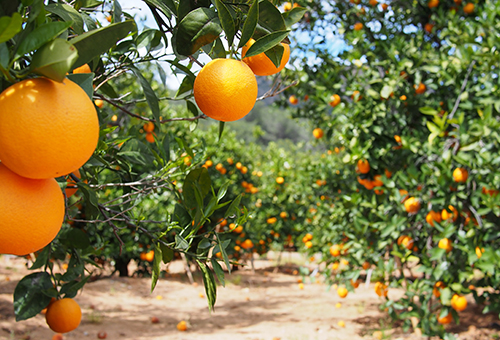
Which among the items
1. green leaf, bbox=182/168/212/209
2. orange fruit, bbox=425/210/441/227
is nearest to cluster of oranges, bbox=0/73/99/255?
green leaf, bbox=182/168/212/209

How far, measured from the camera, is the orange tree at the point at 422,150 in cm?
252

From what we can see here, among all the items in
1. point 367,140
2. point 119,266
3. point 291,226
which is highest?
point 367,140

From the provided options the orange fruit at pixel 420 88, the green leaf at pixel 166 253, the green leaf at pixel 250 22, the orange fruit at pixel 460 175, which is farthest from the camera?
the orange fruit at pixel 420 88

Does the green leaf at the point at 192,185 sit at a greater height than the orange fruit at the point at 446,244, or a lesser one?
greater

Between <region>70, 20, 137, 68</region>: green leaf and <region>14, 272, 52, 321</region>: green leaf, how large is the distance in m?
0.87

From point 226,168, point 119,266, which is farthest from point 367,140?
point 119,266

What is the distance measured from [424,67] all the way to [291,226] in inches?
209

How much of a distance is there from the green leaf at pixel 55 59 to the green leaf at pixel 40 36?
0.04 ft

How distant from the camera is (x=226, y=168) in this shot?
21.4 ft

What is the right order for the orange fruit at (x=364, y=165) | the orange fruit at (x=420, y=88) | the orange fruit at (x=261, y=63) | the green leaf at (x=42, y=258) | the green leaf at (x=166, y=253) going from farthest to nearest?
the orange fruit at (x=420, y=88), the orange fruit at (x=364, y=165), the green leaf at (x=42, y=258), the green leaf at (x=166, y=253), the orange fruit at (x=261, y=63)

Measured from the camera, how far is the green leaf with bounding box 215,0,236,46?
677 mm

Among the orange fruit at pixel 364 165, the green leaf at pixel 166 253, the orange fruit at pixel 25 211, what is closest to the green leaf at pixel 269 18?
the orange fruit at pixel 25 211

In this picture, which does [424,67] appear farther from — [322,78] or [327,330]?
[327,330]

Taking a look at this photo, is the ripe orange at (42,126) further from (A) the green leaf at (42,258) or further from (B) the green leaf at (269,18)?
(A) the green leaf at (42,258)
